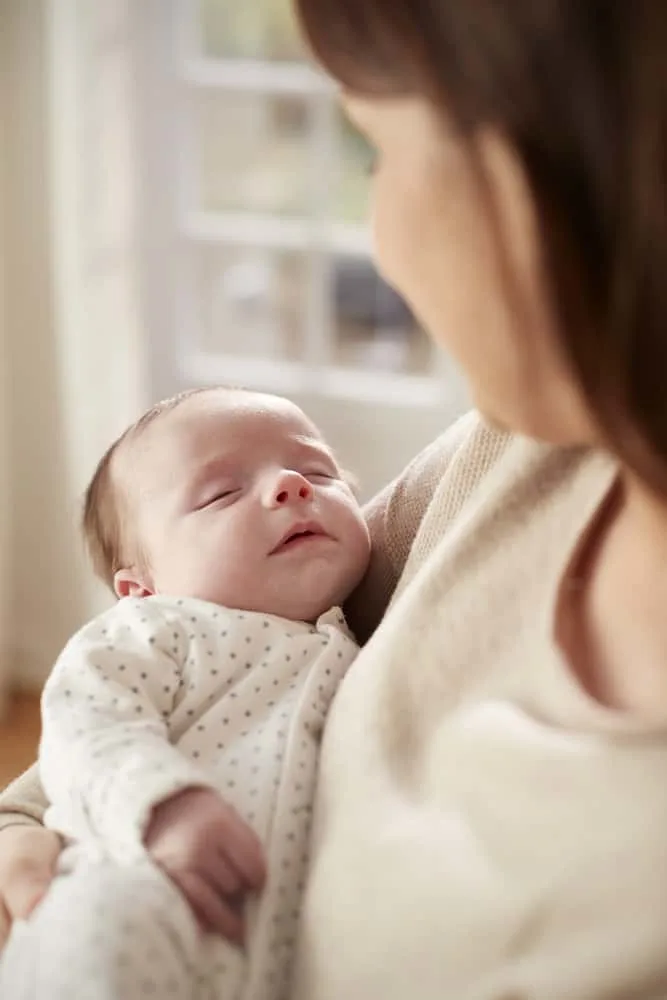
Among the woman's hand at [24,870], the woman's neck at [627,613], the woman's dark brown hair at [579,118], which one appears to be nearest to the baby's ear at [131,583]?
the woman's hand at [24,870]

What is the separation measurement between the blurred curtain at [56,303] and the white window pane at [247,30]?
273 millimetres

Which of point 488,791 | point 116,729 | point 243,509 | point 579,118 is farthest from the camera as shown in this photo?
point 243,509

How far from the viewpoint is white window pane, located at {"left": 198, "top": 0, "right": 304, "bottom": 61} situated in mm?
2158

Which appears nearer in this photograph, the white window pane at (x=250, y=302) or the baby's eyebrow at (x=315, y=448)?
the baby's eyebrow at (x=315, y=448)

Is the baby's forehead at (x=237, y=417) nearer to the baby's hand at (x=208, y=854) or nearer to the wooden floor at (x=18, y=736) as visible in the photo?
the baby's hand at (x=208, y=854)

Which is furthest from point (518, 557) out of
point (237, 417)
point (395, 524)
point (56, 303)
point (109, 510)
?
point (56, 303)

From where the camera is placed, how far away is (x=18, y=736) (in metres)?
2.36

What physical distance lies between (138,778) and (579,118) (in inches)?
17.7

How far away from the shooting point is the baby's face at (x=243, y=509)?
2.97 ft

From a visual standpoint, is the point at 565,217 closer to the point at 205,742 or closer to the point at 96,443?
the point at 205,742

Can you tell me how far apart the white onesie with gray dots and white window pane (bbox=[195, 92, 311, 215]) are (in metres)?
1.53

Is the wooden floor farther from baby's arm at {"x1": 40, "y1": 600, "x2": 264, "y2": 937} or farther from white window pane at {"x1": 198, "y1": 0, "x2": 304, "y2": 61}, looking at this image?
baby's arm at {"x1": 40, "y1": 600, "x2": 264, "y2": 937}

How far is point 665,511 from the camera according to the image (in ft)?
2.04

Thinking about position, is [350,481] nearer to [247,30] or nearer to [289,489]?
[289,489]
